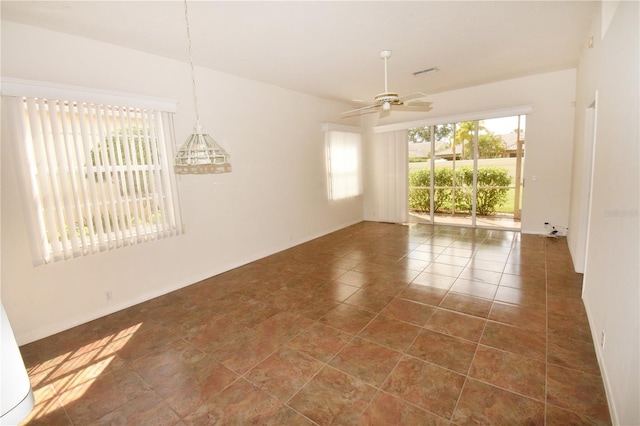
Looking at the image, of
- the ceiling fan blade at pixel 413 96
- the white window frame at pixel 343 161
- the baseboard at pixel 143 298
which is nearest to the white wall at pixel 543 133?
the white window frame at pixel 343 161

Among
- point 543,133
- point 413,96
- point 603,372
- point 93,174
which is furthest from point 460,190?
point 93,174

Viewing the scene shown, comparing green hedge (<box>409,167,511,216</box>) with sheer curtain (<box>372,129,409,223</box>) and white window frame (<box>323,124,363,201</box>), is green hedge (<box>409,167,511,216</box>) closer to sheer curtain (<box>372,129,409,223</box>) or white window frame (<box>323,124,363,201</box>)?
sheer curtain (<box>372,129,409,223</box>)

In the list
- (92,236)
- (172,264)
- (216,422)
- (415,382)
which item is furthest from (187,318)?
(415,382)

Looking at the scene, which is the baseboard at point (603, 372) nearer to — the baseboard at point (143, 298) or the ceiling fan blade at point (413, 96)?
the ceiling fan blade at point (413, 96)

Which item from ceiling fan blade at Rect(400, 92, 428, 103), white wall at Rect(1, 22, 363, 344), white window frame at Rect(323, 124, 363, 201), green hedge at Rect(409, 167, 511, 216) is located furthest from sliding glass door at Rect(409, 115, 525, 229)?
ceiling fan blade at Rect(400, 92, 428, 103)

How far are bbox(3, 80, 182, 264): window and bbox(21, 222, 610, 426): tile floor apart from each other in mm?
962

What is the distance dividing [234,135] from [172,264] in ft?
6.87

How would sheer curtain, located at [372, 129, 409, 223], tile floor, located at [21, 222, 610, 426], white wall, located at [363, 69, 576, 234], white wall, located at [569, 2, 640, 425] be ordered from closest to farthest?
white wall, located at [569, 2, 640, 425], tile floor, located at [21, 222, 610, 426], white wall, located at [363, 69, 576, 234], sheer curtain, located at [372, 129, 409, 223]

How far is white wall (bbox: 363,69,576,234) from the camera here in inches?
210

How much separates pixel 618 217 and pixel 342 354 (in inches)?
85.3

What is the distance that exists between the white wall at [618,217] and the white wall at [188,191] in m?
4.25

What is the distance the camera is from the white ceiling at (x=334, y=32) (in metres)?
→ 2.74

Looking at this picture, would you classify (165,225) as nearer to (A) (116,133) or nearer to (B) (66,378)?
(A) (116,133)

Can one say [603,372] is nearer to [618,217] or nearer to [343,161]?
[618,217]
